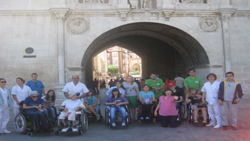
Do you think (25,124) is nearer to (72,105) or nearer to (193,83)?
(72,105)

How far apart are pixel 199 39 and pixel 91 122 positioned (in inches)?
248

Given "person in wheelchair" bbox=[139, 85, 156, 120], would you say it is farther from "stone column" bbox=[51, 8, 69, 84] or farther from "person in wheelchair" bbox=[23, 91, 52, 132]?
"stone column" bbox=[51, 8, 69, 84]

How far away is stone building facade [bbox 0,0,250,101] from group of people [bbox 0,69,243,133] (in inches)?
121

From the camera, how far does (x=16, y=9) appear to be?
9.55 meters

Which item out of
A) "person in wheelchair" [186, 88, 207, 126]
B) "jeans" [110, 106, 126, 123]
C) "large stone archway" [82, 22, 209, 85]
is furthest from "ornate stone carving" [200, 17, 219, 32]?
"jeans" [110, 106, 126, 123]

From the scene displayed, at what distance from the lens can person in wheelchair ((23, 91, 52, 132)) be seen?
17.5ft

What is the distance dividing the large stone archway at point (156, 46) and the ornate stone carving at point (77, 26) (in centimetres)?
75

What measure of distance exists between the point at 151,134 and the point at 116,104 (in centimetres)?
130

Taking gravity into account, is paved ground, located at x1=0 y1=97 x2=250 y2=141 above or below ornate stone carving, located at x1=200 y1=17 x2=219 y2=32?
below

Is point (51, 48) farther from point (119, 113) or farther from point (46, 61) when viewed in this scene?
point (119, 113)

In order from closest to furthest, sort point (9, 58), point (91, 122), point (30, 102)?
point (30, 102) → point (91, 122) → point (9, 58)

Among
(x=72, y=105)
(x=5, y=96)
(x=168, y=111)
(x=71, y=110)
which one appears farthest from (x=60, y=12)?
(x=168, y=111)

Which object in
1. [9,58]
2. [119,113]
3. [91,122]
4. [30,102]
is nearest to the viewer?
[30,102]

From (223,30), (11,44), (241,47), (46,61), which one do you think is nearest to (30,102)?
(46,61)
